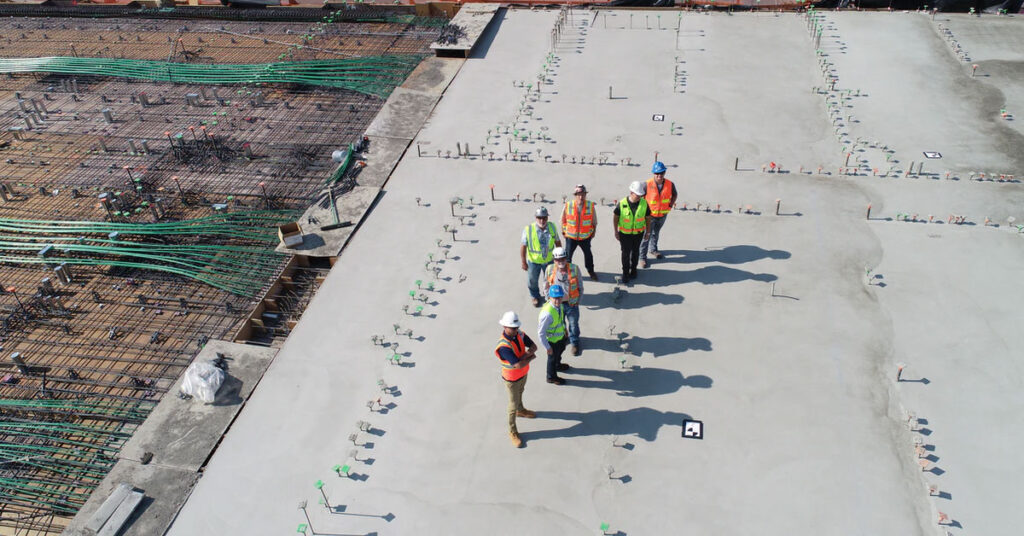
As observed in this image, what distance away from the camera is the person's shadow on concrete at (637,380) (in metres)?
8.52

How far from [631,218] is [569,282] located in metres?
1.61

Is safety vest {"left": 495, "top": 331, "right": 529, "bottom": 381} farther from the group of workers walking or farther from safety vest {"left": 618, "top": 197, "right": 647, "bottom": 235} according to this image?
safety vest {"left": 618, "top": 197, "right": 647, "bottom": 235}

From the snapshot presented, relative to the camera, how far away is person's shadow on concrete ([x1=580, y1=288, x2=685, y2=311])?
975cm

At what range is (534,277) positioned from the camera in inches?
373

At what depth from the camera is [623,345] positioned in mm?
9117

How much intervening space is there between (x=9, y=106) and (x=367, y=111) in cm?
869

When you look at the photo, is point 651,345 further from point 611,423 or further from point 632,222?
point 632,222

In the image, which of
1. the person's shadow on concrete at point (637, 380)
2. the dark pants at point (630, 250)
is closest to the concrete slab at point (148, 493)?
the person's shadow on concrete at point (637, 380)

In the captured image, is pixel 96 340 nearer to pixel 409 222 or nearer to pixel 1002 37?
pixel 409 222

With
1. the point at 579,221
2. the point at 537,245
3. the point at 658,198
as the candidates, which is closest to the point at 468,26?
the point at 658,198

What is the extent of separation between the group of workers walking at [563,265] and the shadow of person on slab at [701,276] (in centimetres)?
26

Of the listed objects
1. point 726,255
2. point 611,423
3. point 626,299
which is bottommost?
point 611,423

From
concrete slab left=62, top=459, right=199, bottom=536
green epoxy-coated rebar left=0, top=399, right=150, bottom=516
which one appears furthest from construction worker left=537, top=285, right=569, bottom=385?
green epoxy-coated rebar left=0, top=399, right=150, bottom=516

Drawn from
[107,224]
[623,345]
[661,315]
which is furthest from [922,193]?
[107,224]
